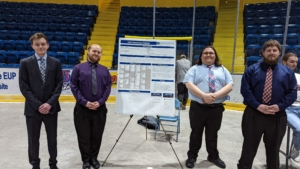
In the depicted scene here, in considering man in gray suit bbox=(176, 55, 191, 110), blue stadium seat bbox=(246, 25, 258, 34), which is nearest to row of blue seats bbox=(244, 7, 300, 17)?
blue stadium seat bbox=(246, 25, 258, 34)

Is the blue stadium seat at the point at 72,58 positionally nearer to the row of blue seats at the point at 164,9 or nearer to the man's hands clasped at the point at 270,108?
the row of blue seats at the point at 164,9

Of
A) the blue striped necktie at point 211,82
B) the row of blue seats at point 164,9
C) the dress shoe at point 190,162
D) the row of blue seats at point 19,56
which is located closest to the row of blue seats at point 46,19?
the row of blue seats at point 164,9

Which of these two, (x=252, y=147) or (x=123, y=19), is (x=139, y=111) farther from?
(x=123, y=19)

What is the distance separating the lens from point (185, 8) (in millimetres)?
10828

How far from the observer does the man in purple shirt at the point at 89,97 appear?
8.53 feet

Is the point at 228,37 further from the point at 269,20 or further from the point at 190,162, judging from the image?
the point at 190,162

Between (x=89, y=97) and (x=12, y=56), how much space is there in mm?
5982

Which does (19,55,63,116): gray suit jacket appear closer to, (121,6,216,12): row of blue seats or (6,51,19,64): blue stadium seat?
(6,51,19,64): blue stadium seat

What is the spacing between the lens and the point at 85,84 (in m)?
2.60

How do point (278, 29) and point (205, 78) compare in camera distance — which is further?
point (278, 29)

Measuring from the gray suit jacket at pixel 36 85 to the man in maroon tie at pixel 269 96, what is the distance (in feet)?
6.74

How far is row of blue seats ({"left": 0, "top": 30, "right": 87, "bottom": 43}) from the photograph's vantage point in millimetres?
8711

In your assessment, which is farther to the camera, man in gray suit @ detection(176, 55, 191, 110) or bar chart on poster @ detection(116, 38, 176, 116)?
man in gray suit @ detection(176, 55, 191, 110)

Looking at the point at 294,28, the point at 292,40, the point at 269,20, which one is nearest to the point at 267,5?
the point at 269,20
